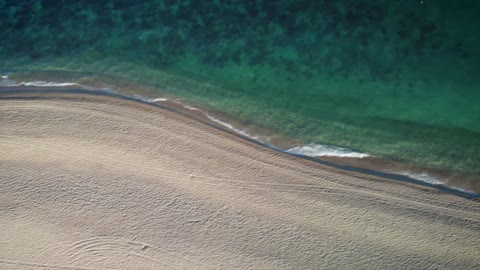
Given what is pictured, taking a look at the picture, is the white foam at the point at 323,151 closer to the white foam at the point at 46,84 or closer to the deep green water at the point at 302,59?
the deep green water at the point at 302,59

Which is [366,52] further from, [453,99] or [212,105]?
[212,105]

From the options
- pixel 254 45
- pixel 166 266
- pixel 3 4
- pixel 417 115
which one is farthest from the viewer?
pixel 3 4

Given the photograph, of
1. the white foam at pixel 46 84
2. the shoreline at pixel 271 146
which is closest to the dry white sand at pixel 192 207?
the shoreline at pixel 271 146

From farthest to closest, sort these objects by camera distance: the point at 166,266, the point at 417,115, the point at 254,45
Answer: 1. the point at 254,45
2. the point at 417,115
3. the point at 166,266

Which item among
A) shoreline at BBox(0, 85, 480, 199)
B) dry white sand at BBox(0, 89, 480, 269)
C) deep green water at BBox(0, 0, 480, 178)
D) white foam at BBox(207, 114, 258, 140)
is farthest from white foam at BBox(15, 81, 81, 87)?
white foam at BBox(207, 114, 258, 140)

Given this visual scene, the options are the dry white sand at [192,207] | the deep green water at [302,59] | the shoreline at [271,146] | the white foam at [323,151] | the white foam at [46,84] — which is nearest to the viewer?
the dry white sand at [192,207]

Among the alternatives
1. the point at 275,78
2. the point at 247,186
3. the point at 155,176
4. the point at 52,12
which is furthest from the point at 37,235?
the point at 275,78
